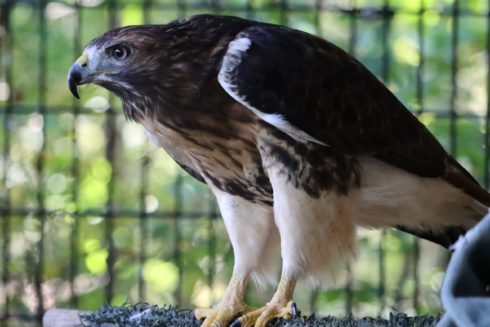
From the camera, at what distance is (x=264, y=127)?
2.40m

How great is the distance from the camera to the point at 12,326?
170 inches

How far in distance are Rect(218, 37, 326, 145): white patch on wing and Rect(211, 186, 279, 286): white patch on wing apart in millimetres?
309

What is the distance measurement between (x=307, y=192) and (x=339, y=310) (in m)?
2.24

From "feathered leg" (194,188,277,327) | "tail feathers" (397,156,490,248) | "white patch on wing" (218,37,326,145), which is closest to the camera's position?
"white patch on wing" (218,37,326,145)

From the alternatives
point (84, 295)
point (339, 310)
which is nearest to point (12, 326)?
point (84, 295)

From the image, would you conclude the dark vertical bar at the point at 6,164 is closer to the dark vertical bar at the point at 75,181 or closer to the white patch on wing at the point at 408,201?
the dark vertical bar at the point at 75,181

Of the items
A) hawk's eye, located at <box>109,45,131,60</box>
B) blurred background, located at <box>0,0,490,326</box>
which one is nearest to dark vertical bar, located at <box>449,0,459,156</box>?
blurred background, located at <box>0,0,490,326</box>

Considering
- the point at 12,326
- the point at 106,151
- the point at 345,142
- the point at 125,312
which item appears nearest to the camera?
the point at 125,312

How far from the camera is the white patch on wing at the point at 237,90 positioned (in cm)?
235

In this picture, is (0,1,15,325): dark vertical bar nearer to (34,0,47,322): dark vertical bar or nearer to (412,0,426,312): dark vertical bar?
(34,0,47,322): dark vertical bar

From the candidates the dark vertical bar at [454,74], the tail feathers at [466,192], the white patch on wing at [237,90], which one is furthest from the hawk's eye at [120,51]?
the dark vertical bar at [454,74]

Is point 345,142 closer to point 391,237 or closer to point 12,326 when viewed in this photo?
point 391,237

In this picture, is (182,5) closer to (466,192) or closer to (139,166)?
(139,166)

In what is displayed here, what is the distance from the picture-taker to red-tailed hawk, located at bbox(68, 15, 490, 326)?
2.40m
